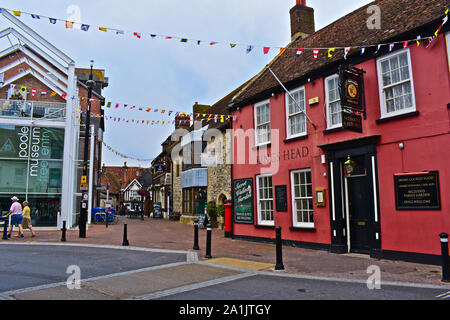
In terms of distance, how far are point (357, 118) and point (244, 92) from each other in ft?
23.2

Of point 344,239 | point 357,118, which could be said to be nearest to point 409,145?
point 357,118

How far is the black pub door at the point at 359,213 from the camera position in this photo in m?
10.2

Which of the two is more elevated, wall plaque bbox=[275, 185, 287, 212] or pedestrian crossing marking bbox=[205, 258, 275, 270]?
wall plaque bbox=[275, 185, 287, 212]

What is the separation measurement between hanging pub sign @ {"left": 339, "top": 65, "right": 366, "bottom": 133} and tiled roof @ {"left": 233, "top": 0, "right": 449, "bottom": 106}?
1.17 metres

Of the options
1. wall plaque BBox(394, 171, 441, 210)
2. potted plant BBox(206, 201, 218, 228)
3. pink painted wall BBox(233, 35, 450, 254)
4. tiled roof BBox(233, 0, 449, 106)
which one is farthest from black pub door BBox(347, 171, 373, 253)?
potted plant BBox(206, 201, 218, 228)

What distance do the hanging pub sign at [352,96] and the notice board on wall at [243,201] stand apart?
580cm

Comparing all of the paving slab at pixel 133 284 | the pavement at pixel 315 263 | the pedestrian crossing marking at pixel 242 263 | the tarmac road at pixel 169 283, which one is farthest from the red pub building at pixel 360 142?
the paving slab at pixel 133 284

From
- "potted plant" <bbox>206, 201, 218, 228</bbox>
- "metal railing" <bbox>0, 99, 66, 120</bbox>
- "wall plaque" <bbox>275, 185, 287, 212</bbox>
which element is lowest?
"potted plant" <bbox>206, 201, 218, 228</bbox>

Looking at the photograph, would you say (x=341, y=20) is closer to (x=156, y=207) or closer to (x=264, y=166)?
(x=264, y=166)

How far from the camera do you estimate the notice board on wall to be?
14775 mm

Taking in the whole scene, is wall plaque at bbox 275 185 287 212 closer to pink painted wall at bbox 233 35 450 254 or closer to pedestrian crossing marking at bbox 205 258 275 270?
pink painted wall at bbox 233 35 450 254

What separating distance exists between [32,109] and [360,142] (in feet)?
57.0

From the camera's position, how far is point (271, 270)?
8.33 meters

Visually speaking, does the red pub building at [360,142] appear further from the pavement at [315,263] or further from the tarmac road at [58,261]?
the tarmac road at [58,261]
